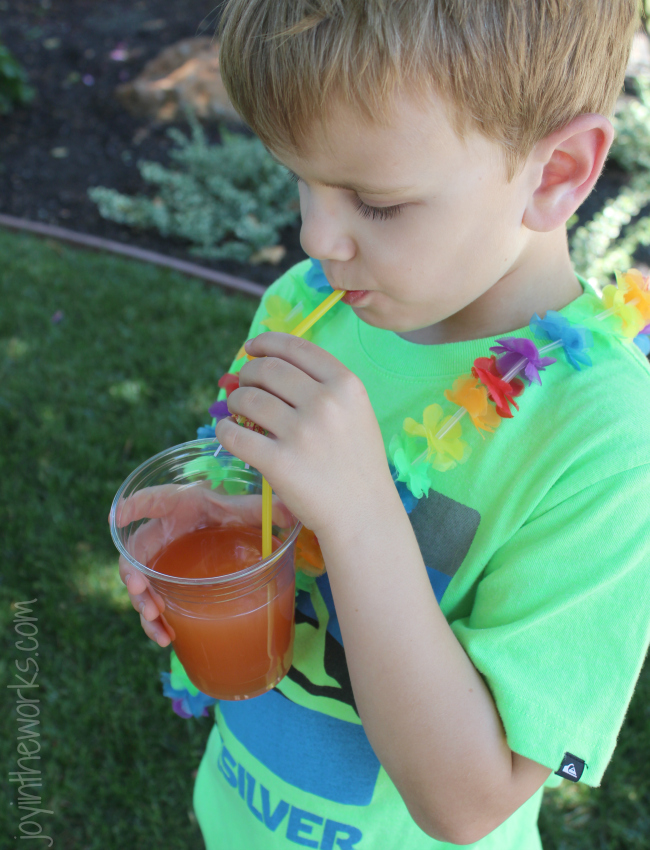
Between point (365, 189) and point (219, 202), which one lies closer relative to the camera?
point (365, 189)

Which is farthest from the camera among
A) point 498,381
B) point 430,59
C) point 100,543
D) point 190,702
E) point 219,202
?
point 219,202

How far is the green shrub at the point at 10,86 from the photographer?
562 cm

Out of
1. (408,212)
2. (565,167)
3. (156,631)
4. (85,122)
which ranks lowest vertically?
(85,122)

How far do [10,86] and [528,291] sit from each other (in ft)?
19.8

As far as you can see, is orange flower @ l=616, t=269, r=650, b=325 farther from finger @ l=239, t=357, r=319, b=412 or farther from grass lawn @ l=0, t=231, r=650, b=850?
grass lawn @ l=0, t=231, r=650, b=850

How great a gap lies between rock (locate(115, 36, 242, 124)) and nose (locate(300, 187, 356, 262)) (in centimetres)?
501

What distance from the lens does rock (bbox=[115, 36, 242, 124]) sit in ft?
18.6

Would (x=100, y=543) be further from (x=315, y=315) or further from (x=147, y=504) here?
(x=315, y=315)

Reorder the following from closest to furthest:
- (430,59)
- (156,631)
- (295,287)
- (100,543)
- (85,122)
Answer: (430,59)
(156,631)
(295,287)
(100,543)
(85,122)

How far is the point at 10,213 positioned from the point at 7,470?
111 inches

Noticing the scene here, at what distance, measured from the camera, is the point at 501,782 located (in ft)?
3.29

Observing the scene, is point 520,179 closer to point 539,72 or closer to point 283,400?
point 539,72

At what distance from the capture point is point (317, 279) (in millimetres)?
1410
